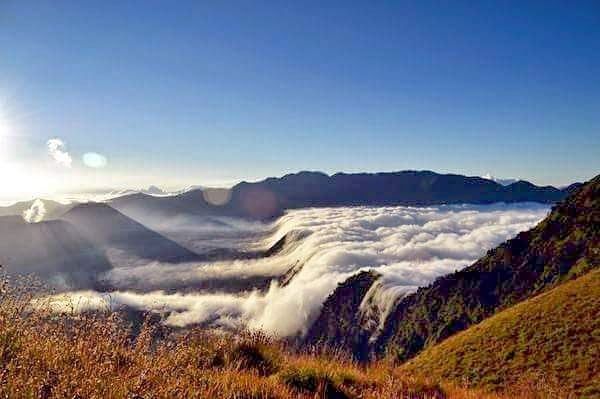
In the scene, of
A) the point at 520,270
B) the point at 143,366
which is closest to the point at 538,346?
the point at 143,366

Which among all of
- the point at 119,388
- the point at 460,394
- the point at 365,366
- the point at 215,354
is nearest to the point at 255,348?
the point at 215,354

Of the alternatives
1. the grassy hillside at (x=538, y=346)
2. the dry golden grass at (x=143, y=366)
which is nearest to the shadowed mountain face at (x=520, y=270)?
the grassy hillside at (x=538, y=346)

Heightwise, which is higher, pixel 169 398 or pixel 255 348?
pixel 169 398

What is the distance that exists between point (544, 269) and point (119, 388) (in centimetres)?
14172

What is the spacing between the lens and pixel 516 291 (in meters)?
142

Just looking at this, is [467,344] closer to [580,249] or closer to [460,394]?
[460,394]

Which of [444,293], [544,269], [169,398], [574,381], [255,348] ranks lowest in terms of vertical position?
[444,293]

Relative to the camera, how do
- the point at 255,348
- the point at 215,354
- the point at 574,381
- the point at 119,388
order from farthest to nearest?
the point at 574,381 < the point at 255,348 < the point at 215,354 < the point at 119,388

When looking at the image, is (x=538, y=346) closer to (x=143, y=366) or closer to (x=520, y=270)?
(x=143, y=366)

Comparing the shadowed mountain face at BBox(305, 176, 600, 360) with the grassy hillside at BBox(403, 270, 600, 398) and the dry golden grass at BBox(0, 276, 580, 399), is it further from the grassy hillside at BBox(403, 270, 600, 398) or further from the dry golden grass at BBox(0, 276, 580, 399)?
the dry golden grass at BBox(0, 276, 580, 399)

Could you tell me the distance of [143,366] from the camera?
492 cm

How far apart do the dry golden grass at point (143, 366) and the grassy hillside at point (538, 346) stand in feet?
65.7

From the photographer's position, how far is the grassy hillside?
2847 cm

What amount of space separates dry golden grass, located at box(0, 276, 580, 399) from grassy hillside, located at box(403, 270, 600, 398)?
65.7ft
